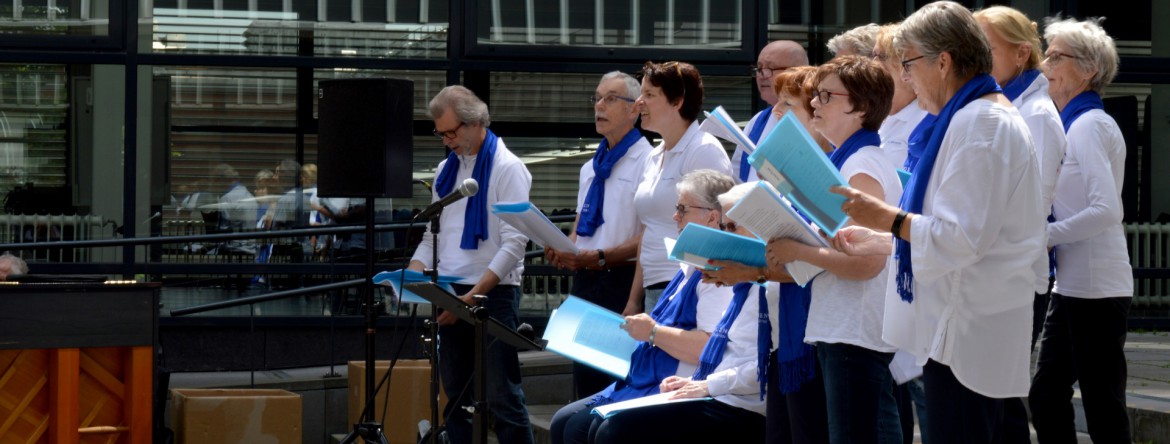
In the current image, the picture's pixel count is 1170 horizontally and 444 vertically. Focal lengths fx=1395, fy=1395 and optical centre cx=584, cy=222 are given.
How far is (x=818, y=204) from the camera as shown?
10.3ft

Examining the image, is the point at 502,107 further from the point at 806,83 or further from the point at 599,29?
the point at 806,83

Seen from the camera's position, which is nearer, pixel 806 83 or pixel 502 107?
pixel 806 83

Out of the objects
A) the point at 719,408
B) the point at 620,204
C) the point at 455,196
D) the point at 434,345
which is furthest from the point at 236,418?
the point at 719,408

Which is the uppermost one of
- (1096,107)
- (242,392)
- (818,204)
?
(1096,107)

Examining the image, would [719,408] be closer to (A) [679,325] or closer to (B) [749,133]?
(A) [679,325]

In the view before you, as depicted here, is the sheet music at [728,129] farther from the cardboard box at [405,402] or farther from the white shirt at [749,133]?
the cardboard box at [405,402]

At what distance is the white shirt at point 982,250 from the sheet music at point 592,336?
1.59 meters

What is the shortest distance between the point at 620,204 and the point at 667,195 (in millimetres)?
373

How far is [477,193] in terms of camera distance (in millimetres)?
5383

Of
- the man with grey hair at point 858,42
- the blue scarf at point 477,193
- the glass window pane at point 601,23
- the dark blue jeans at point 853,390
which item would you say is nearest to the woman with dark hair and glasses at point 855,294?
the dark blue jeans at point 853,390

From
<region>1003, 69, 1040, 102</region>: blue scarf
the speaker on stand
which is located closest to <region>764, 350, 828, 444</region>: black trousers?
<region>1003, 69, 1040, 102</region>: blue scarf

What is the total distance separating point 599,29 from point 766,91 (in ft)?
12.7

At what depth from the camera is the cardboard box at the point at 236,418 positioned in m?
6.94

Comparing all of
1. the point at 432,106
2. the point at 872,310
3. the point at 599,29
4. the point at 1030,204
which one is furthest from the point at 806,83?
the point at 599,29
